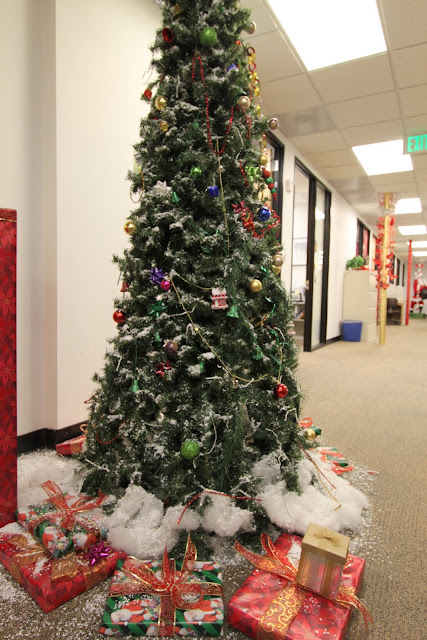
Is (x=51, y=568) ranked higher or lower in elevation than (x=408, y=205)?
lower

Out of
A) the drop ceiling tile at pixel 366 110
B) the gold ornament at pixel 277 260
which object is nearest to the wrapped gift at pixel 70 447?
the gold ornament at pixel 277 260

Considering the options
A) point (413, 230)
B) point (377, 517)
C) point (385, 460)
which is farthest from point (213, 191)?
point (413, 230)

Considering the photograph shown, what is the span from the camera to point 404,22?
8.31ft

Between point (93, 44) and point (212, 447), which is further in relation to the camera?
point (93, 44)

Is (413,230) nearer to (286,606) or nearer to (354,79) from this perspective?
(354,79)

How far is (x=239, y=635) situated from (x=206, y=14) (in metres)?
1.74

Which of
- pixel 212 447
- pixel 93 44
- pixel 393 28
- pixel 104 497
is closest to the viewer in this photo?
pixel 212 447

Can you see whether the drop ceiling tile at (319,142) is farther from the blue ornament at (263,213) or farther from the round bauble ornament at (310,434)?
the round bauble ornament at (310,434)

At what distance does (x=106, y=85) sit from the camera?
2.12 metres

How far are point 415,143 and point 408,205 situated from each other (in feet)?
11.0

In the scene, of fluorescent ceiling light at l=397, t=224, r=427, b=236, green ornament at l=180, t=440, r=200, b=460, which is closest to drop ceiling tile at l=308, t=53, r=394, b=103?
green ornament at l=180, t=440, r=200, b=460

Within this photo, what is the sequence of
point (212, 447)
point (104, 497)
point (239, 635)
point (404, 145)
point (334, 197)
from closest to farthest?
point (239, 635), point (212, 447), point (104, 497), point (404, 145), point (334, 197)

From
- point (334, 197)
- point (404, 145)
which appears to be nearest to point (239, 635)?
point (404, 145)

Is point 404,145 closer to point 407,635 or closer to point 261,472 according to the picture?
point 261,472
